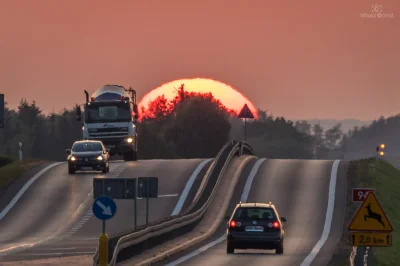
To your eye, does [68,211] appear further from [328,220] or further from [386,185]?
[386,185]

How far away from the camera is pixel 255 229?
38562mm

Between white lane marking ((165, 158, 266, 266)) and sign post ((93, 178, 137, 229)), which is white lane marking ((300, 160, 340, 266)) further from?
sign post ((93, 178, 137, 229))

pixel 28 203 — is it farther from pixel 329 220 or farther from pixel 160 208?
pixel 329 220

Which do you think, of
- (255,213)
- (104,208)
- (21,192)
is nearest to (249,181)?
(21,192)

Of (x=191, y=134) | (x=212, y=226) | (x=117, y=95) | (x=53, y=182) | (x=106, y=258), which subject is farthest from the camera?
(x=191, y=134)

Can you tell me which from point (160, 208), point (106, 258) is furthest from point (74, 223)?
point (106, 258)

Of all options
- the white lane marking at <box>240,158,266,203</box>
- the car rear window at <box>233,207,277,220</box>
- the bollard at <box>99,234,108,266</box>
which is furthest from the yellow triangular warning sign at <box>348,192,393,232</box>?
the white lane marking at <box>240,158,266,203</box>

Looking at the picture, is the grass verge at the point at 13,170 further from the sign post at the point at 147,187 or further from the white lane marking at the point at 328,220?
the sign post at the point at 147,187

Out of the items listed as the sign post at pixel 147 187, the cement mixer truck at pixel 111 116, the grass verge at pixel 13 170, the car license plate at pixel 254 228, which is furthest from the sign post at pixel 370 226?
the cement mixer truck at pixel 111 116

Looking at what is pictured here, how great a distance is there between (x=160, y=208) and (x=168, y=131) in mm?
100330

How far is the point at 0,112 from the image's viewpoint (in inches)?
2303

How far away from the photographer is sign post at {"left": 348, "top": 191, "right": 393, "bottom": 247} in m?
25.5

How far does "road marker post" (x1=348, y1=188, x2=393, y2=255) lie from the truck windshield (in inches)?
1698

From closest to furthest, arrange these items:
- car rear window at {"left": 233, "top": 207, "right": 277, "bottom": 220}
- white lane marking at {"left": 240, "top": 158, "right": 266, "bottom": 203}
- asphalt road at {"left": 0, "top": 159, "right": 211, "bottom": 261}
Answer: car rear window at {"left": 233, "top": 207, "right": 277, "bottom": 220}
asphalt road at {"left": 0, "top": 159, "right": 211, "bottom": 261}
white lane marking at {"left": 240, "top": 158, "right": 266, "bottom": 203}
